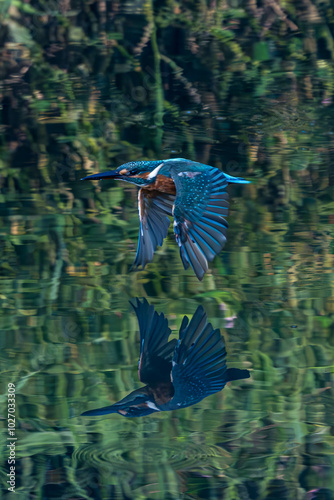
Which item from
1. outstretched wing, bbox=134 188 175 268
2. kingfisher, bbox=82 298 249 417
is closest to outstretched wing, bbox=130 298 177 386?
kingfisher, bbox=82 298 249 417

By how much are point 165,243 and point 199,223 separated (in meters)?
0.82

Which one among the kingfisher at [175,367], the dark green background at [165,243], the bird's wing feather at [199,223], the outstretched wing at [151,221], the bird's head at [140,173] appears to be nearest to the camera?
the dark green background at [165,243]

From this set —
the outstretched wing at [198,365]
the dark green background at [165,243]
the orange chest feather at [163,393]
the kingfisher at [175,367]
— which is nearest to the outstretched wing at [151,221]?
the dark green background at [165,243]

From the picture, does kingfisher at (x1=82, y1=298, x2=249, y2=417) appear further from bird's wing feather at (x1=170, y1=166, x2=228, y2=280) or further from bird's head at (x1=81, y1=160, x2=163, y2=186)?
bird's head at (x1=81, y1=160, x2=163, y2=186)

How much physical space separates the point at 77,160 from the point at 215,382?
222cm

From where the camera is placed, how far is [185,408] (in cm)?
285

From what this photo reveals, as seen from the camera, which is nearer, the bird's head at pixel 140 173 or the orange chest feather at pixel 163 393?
the orange chest feather at pixel 163 393

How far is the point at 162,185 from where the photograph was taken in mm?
3717

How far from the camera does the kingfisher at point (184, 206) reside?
3199 millimetres

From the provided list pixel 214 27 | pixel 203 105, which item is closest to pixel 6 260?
pixel 203 105

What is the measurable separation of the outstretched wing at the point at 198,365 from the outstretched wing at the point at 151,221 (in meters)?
0.38

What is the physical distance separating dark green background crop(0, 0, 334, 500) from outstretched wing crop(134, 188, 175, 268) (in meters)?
0.12

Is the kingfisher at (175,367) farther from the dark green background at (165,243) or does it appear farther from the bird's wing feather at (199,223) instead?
the bird's wing feather at (199,223)

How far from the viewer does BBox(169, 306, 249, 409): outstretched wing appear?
293cm
